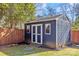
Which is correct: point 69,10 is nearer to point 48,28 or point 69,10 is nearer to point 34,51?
point 48,28

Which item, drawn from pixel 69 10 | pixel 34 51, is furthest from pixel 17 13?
pixel 69 10

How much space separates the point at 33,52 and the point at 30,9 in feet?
2.46

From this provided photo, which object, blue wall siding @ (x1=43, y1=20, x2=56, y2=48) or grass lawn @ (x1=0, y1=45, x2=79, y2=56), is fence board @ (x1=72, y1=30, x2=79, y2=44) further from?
blue wall siding @ (x1=43, y1=20, x2=56, y2=48)

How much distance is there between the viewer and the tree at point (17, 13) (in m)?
3.11

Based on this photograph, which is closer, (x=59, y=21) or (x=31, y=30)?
(x=59, y=21)

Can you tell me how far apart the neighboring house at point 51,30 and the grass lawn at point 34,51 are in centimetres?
10

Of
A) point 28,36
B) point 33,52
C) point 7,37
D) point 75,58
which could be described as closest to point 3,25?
point 7,37

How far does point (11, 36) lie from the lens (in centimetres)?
318

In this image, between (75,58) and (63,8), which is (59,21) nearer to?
(63,8)

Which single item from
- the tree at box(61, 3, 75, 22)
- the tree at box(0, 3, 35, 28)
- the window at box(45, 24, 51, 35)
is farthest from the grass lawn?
the tree at box(61, 3, 75, 22)

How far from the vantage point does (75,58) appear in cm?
307

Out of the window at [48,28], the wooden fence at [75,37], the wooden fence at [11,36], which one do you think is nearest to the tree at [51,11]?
the window at [48,28]

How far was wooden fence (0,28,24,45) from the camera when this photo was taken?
3148 mm

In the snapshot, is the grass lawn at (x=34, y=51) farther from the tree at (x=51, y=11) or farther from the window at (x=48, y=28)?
the tree at (x=51, y=11)
